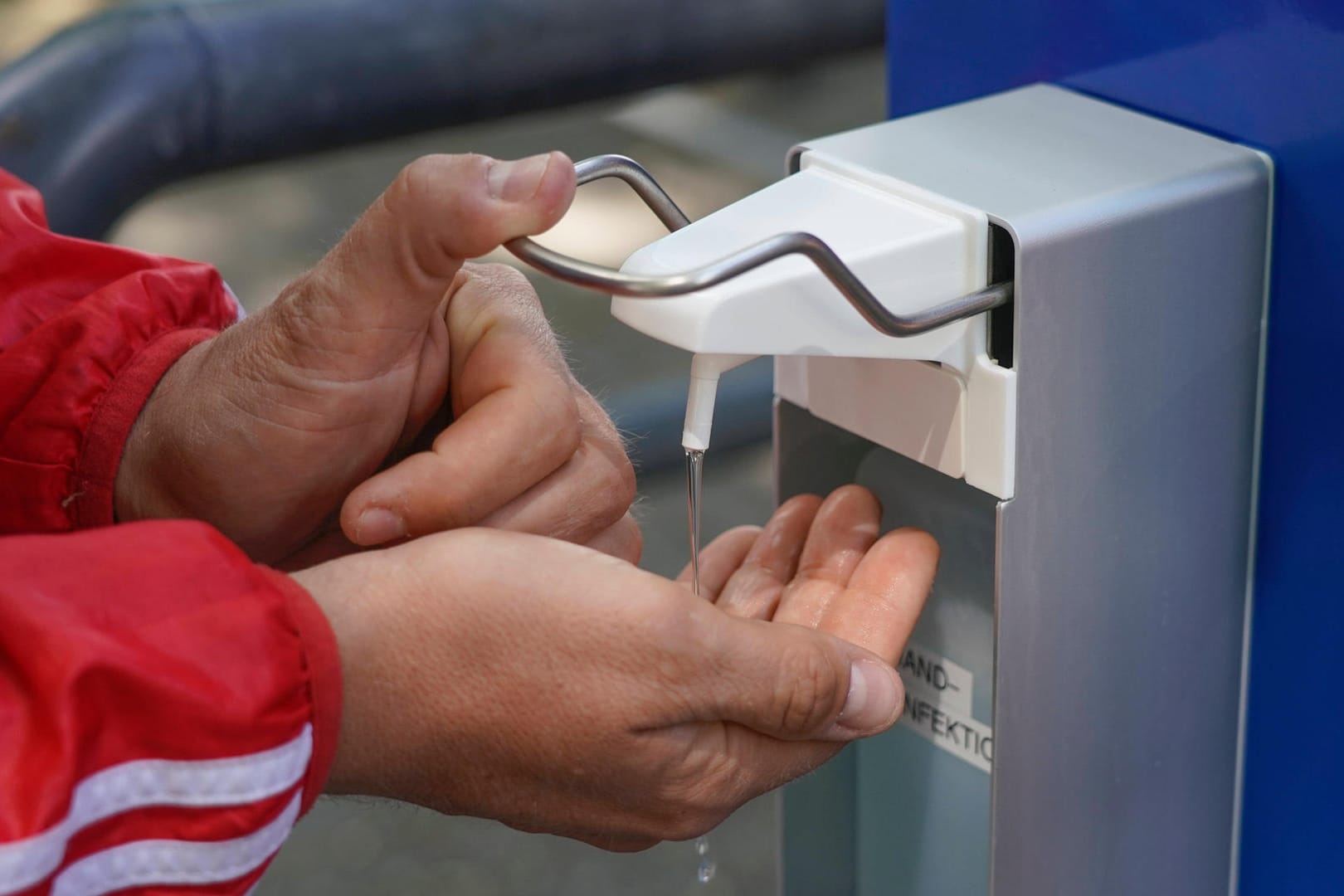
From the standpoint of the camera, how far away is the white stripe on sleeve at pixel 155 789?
440 mm

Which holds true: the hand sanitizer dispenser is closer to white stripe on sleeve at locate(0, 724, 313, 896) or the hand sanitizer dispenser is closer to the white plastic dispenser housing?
the white plastic dispenser housing

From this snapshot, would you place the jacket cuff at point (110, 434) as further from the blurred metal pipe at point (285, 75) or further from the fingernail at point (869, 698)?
the fingernail at point (869, 698)

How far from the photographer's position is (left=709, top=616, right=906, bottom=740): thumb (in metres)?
0.57

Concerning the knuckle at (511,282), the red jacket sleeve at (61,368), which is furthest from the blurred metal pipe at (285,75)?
the knuckle at (511,282)

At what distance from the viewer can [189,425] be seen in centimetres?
70

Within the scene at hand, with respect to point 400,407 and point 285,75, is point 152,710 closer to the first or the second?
point 400,407

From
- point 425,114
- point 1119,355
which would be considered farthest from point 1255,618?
point 425,114

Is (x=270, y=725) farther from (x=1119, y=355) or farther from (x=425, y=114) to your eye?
(x=425, y=114)

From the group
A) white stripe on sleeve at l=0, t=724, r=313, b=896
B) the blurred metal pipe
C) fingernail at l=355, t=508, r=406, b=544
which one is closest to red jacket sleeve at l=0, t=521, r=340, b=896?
white stripe on sleeve at l=0, t=724, r=313, b=896

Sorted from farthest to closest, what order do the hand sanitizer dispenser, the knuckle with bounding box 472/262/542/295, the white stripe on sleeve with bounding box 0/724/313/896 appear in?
the knuckle with bounding box 472/262/542/295 < the hand sanitizer dispenser < the white stripe on sleeve with bounding box 0/724/313/896

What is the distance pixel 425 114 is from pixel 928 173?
16.6 inches

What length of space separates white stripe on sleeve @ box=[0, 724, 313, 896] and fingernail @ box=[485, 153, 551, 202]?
0.21 meters

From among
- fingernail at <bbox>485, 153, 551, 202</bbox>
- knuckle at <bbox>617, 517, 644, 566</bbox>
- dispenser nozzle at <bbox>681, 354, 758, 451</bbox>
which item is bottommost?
knuckle at <bbox>617, 517, 644, 566</bbox>

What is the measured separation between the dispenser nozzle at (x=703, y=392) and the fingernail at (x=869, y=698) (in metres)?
0.11
